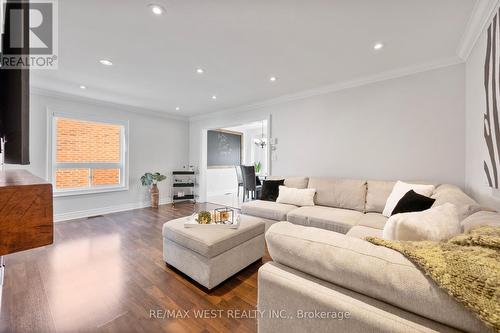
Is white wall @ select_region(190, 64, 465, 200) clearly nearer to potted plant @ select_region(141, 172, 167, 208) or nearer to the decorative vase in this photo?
potted plant @ select_region(141, 172, 167, 208)

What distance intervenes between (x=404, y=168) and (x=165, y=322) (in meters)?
3.33

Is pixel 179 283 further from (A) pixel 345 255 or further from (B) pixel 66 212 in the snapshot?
(B) pixel 66 212

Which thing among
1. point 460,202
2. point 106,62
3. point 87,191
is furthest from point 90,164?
point 460,202

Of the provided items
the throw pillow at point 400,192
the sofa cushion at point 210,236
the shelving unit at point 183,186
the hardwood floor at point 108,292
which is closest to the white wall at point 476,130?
the throw pillow at point 400,192

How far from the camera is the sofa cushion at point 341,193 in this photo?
9.40 feet

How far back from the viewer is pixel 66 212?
393 cm

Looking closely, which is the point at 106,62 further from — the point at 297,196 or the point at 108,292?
the point at 297,196

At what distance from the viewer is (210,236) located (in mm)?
1891

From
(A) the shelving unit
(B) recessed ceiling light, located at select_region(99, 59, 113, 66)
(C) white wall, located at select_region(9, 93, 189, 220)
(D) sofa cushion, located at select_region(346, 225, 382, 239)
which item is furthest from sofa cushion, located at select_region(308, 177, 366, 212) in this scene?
(C) white wall, located at select_region(9, 93, 189, 220)

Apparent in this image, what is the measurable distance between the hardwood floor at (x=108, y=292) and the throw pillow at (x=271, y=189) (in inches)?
50.1

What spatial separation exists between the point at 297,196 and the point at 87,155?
14.3 feet

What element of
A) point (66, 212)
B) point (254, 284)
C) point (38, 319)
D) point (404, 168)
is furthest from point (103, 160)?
point (404, 168)

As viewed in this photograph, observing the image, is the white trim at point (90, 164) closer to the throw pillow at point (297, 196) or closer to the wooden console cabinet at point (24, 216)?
the throw pillow at point (297, 196)
